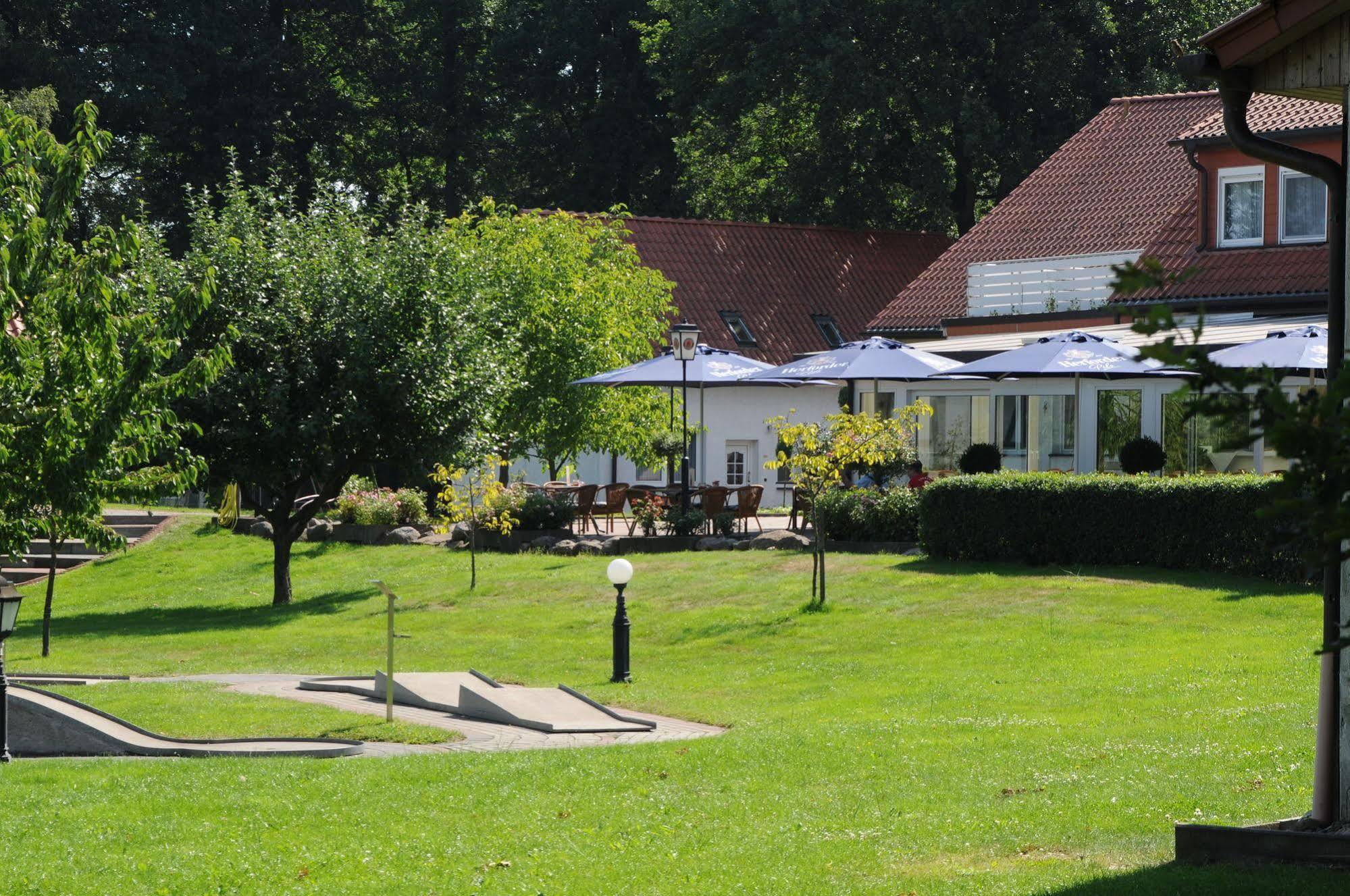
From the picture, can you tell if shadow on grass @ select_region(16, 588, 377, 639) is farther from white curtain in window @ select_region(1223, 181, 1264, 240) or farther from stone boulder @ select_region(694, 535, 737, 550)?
white curtain in window @ select_region(1223, 181, 1264, 240)

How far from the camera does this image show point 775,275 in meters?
47.7

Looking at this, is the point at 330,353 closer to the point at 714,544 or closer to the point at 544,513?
the point at 544,513

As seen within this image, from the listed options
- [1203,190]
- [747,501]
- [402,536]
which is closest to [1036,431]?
[1203,190]

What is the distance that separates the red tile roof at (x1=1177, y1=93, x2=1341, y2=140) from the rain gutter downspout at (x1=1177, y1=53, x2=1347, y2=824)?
65.1 feet

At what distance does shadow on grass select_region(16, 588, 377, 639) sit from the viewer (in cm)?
2461

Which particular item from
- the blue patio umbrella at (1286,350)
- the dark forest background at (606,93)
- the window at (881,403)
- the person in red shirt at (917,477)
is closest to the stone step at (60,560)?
the dark forest background at (606,93)

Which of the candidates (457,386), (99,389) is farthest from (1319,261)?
(99,389)

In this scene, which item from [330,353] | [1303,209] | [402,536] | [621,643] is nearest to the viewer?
[621,643]

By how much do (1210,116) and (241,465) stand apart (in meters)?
18.6

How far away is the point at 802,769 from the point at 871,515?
14.5 m

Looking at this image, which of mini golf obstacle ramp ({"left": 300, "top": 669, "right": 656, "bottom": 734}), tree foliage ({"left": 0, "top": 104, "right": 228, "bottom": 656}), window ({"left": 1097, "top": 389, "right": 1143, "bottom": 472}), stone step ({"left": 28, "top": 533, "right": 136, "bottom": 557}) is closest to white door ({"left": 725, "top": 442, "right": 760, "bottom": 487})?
window ({"left": 1097, "top": 389, "right": 1143, "bottom": 472})

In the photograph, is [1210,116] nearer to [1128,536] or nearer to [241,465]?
[1128,536]

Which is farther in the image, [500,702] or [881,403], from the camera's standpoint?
[881,403]

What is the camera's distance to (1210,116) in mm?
31828
